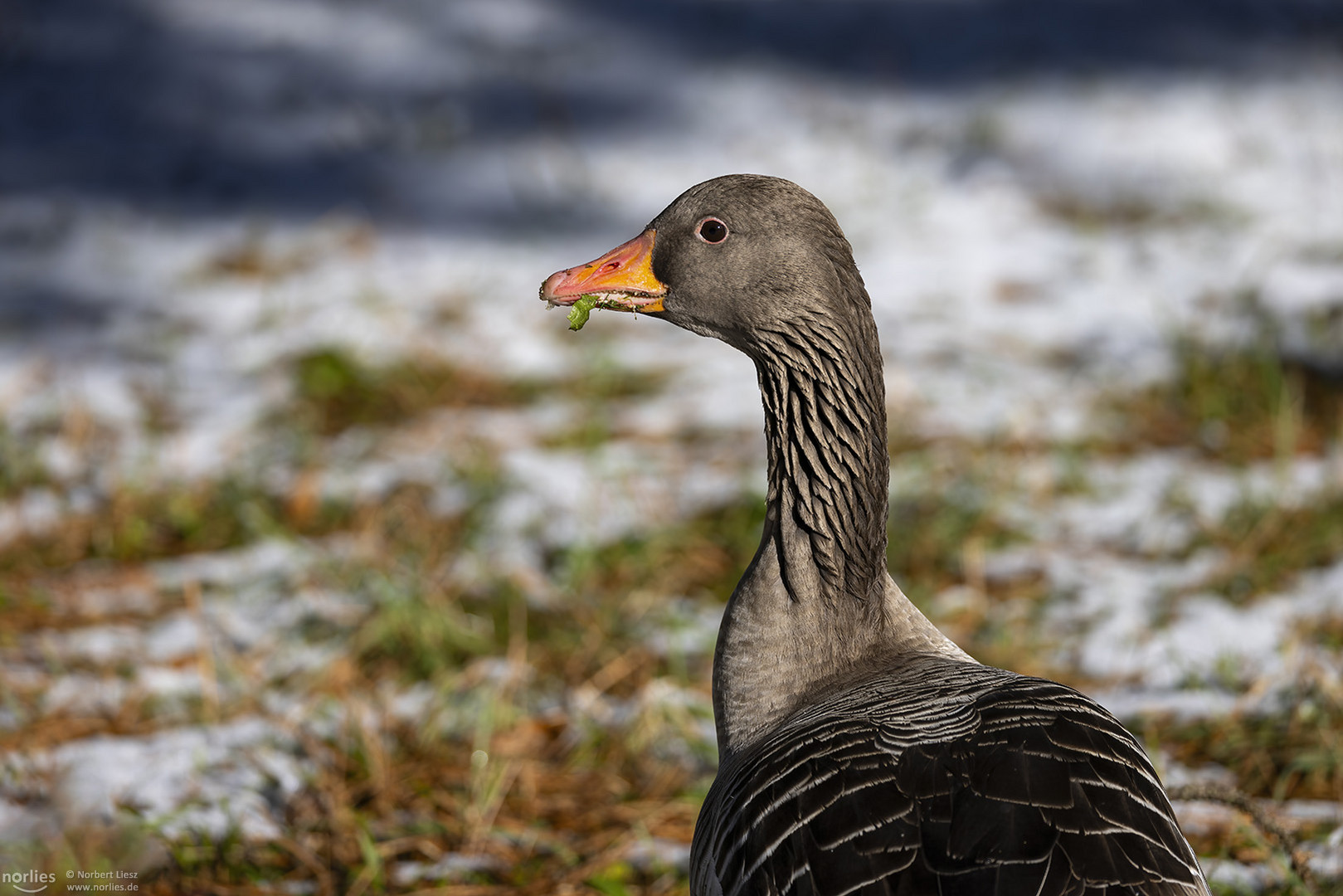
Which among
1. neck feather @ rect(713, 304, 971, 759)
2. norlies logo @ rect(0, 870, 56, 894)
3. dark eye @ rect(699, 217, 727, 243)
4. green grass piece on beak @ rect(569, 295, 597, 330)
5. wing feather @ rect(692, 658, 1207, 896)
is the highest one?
dark eye @ rect(699, 217, 727, 243)

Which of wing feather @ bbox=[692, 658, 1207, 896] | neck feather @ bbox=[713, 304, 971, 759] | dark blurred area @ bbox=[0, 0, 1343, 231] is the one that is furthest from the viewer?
dark blurred area @ bbox=[0, 0, 1343, 231]

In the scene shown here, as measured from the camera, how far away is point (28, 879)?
3.46 metres

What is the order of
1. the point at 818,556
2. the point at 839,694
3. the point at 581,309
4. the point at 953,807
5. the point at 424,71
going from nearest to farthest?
the point at 953,807, the point at 839,694, the point at 818,556, the point at 581,309, the point at 424,71

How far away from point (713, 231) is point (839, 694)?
51.3 inches

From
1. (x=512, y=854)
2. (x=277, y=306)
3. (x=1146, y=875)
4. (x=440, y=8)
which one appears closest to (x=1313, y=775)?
(x=1146, y=875)

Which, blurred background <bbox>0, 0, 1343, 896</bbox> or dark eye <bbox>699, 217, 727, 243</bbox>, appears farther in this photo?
blurred background <bbox>0, 0, 1343, 896</bbox>

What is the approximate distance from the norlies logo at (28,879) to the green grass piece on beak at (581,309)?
220 centimetres

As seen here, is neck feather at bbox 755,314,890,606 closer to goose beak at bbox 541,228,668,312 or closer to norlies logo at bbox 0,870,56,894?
goose beak at bbox 541,228,668,312

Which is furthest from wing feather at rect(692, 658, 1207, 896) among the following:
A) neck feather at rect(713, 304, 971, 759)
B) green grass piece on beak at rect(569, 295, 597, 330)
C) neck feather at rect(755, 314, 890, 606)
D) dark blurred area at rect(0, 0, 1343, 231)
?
dark blurred area at rect(0, 0, 1343, 231)

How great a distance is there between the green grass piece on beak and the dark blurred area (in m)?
6.82

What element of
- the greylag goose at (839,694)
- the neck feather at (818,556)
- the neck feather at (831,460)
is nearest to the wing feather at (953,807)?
the greylag goose at (839,694)

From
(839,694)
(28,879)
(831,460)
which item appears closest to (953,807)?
(839,694)

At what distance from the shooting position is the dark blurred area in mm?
10523

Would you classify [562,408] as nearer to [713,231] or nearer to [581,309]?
[581,309]
